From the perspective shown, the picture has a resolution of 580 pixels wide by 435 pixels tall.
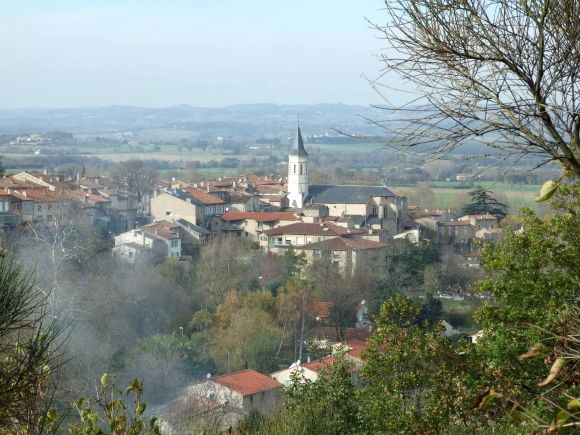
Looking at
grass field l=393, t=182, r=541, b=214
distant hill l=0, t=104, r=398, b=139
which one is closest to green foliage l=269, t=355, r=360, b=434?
grass field l=393, t=182, r=541, b=214

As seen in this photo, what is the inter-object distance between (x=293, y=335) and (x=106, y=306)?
440 cm

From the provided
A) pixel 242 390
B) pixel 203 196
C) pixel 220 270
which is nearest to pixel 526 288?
pixel 242 390

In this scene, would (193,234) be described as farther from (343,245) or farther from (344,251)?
(344,251)

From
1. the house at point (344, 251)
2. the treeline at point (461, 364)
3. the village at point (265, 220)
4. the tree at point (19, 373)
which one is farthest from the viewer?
the house at point (344, 251)

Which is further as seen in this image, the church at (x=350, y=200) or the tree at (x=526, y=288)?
the church at (x=350, y=200)

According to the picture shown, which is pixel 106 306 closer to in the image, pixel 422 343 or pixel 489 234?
pixel 422 343

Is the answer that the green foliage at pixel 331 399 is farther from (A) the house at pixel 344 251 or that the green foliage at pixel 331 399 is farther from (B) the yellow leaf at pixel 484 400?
(A) the house at pixel 344 251

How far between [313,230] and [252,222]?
420 centimetres

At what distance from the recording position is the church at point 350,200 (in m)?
42.1

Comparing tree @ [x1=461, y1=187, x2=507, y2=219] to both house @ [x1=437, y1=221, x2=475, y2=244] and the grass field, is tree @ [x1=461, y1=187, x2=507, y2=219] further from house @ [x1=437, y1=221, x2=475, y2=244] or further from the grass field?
house @ [x1=437, y1=221, x2=475, y2=244]

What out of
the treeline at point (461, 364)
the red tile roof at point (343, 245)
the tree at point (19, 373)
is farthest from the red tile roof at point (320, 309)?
the tree at point (19, 373)

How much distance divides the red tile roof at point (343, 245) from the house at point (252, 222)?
224 inches

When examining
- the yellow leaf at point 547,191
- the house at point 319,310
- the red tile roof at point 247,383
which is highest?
the yellow leaf at point 547,191

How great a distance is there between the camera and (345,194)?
148 ft
